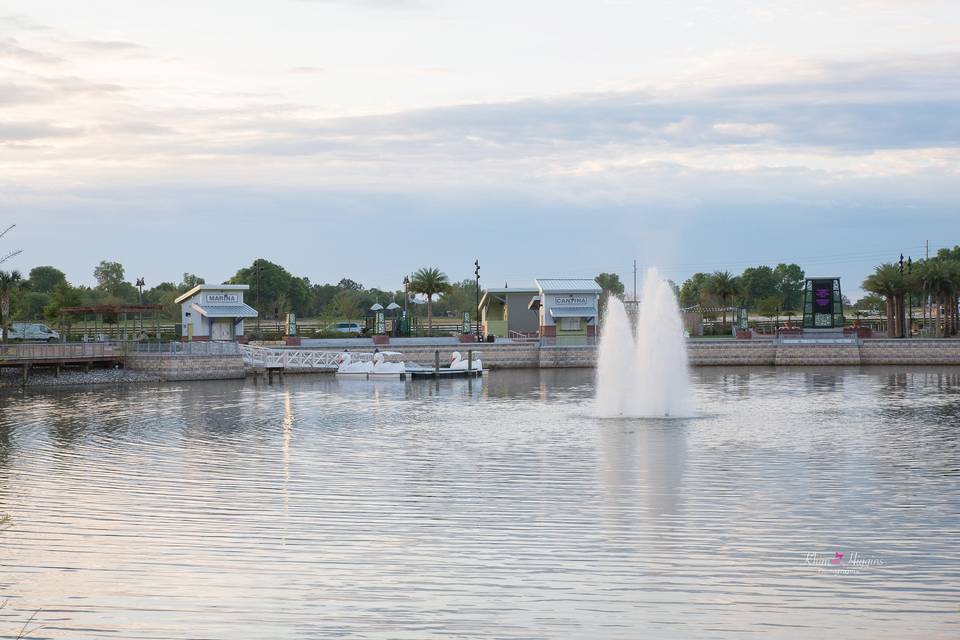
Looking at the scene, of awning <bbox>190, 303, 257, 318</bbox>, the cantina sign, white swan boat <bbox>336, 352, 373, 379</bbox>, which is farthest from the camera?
the cantina sign

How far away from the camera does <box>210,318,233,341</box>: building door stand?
2872 inches

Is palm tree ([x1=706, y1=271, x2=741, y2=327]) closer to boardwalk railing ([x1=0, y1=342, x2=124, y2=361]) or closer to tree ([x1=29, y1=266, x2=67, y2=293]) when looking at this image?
boardwalk railing ([x1=0, y1=342, x2=124, y2=361])

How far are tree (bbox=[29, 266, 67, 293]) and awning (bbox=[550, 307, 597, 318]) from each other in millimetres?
99060

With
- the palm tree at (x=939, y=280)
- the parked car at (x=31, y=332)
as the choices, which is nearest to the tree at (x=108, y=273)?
the parked car at (x=31, y=332)

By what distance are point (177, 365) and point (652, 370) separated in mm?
34531

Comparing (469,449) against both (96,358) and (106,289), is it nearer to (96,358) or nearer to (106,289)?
(96,358)

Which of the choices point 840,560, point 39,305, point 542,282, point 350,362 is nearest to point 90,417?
point 350,362

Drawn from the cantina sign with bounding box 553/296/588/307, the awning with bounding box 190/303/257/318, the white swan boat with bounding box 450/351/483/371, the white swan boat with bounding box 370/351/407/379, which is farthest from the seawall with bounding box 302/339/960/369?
the awning with bounding box 190/303/257/318

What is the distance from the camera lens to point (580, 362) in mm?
73312

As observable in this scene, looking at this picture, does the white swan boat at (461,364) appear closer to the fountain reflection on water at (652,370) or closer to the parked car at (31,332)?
the fountain reflection on water at (652,370)

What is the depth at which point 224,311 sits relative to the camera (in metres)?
71.7

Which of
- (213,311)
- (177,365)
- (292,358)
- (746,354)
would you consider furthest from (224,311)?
(746,354)

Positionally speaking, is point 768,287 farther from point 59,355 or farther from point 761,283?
point 59,355

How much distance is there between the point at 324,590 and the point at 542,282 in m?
70.7
